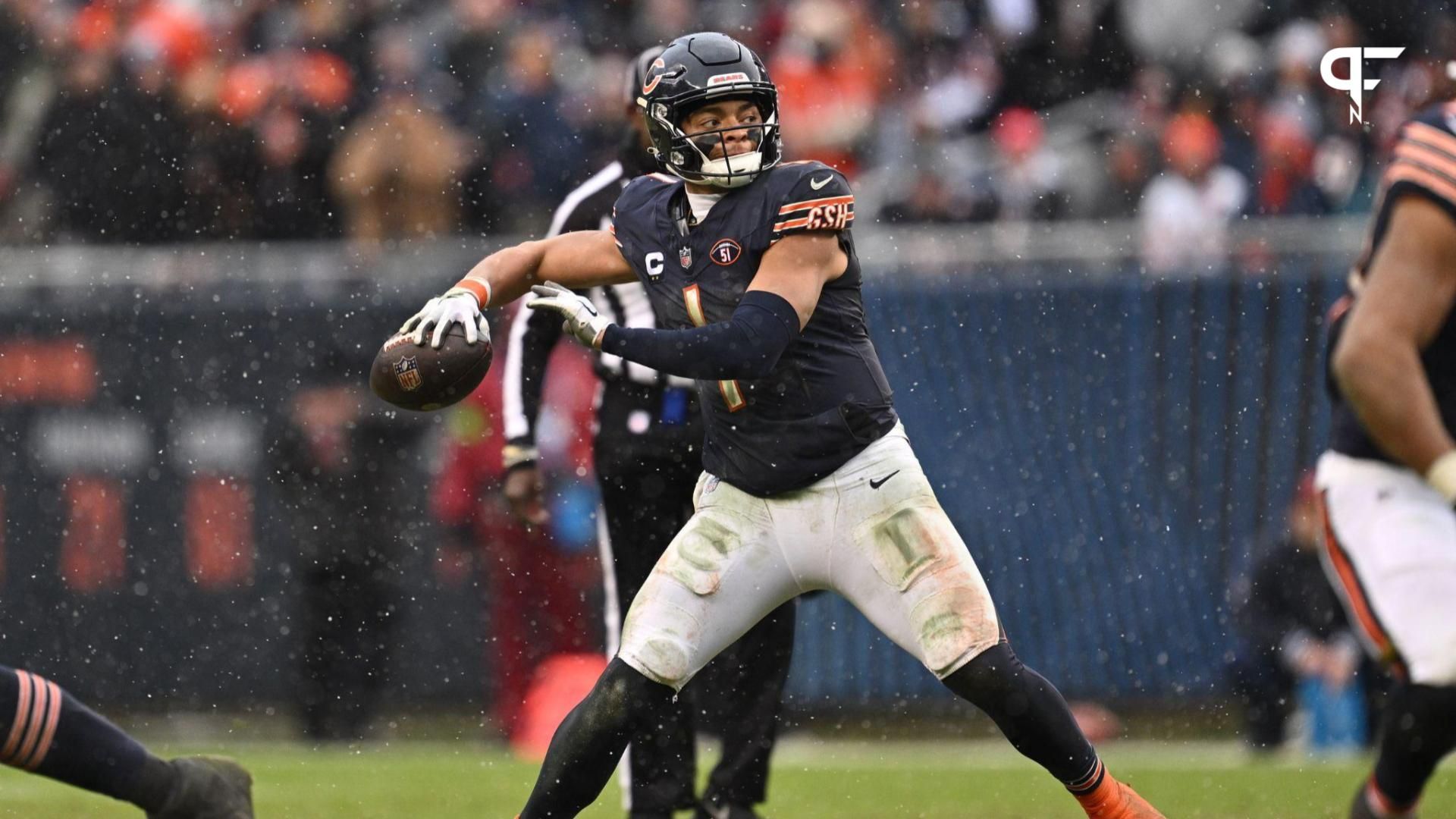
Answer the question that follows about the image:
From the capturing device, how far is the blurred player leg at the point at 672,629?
438 centimetres

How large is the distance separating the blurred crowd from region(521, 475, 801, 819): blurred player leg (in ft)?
18.7

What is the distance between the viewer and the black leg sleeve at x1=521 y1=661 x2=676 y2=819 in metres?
4.36

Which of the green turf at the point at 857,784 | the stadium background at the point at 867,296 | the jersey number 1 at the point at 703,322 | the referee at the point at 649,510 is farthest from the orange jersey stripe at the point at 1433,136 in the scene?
the stadium background at the point at 867,296

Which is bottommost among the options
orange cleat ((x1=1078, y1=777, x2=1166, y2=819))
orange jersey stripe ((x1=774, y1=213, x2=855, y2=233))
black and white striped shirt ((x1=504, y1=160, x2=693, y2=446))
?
orange cleat ((x1=1078, y1=777, x2=1166, y2=819))

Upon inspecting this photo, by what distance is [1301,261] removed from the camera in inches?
356

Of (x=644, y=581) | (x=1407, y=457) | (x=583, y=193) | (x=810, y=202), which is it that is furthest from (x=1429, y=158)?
(x=583, y=193)

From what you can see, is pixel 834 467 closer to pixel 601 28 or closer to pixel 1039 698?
pixel 1039 698

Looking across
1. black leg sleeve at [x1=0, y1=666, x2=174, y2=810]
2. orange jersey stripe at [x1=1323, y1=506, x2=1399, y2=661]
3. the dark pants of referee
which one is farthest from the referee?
orange jersey stripe at [x1=1323, y1=506, x2=1399, y2=661]

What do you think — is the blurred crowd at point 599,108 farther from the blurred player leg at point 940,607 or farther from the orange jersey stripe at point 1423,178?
the orange jersey stripe at point 1423,178

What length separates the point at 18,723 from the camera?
4.22 m

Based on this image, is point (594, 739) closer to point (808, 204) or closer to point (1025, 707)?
point (1025, 707)

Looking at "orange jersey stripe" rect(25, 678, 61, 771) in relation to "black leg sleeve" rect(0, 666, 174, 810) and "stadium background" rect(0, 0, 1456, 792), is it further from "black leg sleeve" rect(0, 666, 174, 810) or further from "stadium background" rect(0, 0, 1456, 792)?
Result: "stadium background" rect(0, 0, 1456, 792)

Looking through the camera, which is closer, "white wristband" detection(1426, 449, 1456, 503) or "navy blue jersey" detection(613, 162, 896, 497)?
"white wristband" detection(1426, 449, 1456, 503)

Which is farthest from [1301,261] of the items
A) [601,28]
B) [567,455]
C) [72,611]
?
[72,611]
